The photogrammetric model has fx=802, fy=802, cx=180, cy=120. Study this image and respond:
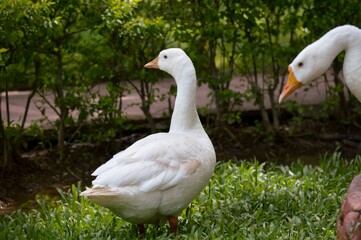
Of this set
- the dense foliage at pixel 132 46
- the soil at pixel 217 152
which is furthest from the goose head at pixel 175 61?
the soil at pixel 217 152

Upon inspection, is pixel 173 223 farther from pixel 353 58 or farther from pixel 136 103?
pixel 136 103

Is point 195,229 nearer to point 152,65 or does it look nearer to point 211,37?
point 152,65

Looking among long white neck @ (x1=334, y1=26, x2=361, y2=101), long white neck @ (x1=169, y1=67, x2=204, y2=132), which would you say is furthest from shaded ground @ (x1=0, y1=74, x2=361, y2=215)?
long white neck @ (x1=334, y1=26, x2=361, y2=101)

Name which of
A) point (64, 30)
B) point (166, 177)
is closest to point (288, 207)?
point (166, 177)

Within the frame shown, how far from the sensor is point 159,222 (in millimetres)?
5301

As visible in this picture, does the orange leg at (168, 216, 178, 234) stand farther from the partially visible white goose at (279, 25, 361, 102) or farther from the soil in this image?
the soil

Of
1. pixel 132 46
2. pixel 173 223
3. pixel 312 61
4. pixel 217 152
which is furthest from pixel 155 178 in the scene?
pixel 217 152

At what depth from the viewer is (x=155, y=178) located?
4.99m

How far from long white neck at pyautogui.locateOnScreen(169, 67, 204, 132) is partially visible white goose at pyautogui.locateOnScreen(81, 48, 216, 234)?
0.08 meters

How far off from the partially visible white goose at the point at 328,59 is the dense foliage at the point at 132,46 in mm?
2038

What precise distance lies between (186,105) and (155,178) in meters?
0.70

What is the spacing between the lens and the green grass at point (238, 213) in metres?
5.26

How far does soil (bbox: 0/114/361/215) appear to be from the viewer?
24.1 ft

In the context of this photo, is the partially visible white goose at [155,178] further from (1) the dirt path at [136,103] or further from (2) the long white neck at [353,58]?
(1) the dirt path at [136,103]
